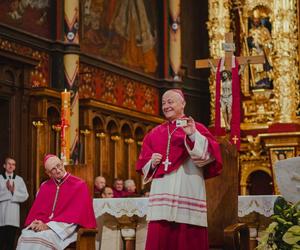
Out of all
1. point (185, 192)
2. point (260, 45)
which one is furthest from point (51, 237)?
Result: point (260, 45)

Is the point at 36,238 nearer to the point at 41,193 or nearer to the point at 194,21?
the point at 41,193

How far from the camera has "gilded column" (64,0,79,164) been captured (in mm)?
12547

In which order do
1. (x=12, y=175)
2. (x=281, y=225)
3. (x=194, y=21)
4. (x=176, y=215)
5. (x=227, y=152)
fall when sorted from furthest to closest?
(x=194, y=21) < (x=12, y=175) < (x=227, y=152) < (x=176, y=215) < (x=281, y=225)

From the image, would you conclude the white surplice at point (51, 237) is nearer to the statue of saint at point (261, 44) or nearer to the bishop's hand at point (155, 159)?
the bishop's hand at point (155, 159)

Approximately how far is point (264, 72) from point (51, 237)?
33.6 feet

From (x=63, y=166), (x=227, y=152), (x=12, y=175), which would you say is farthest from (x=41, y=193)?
(x=12, y=175)

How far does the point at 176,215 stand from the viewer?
508 centimetres

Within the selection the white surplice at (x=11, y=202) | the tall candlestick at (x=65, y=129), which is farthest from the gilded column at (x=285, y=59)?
the tall candlestick at (x=65, y=129)

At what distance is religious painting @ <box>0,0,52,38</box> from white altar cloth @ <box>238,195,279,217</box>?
602cm

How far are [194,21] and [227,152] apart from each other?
12622mm

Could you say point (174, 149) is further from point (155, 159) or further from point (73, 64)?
point (73, 64)

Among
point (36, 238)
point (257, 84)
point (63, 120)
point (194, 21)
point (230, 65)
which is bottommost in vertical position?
point (36, 238)

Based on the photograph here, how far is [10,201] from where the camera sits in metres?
10.5

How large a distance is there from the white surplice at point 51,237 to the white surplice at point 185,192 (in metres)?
1.60
